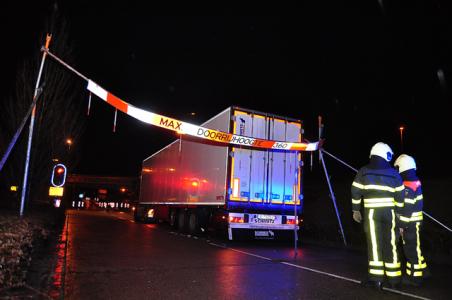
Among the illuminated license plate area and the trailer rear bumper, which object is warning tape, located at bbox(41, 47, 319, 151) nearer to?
the illuminated license plate area

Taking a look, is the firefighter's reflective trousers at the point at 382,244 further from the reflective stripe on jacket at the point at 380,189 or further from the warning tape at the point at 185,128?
the warning tape at the point at 185,128

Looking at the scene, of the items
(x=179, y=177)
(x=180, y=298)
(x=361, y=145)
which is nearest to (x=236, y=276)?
(x=180, y=298)

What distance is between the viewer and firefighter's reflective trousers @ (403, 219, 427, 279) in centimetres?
589

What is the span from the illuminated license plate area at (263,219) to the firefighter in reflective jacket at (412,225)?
5523 mm

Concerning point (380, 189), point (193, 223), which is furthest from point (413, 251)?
point (193, 223)

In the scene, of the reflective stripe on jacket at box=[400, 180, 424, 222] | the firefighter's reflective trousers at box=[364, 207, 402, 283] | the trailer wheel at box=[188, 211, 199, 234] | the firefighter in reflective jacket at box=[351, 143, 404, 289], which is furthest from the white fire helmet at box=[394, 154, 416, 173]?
the trailer wheel at box=[188, 211, 199, 234]

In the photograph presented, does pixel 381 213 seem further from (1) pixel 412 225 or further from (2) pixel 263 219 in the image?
(2) pixel 263 219

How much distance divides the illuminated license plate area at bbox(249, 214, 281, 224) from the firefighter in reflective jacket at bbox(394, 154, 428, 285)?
18.1 feet

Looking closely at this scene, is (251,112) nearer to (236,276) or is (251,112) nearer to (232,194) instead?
(232,194)

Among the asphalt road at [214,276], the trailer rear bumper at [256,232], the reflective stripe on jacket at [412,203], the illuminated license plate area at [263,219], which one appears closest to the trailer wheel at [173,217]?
the trailer rear bumper at [256,232]

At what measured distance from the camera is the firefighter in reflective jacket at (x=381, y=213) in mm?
5359

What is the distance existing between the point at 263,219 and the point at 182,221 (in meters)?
4.72

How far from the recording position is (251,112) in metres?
11.8

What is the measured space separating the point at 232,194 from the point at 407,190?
5.79m
